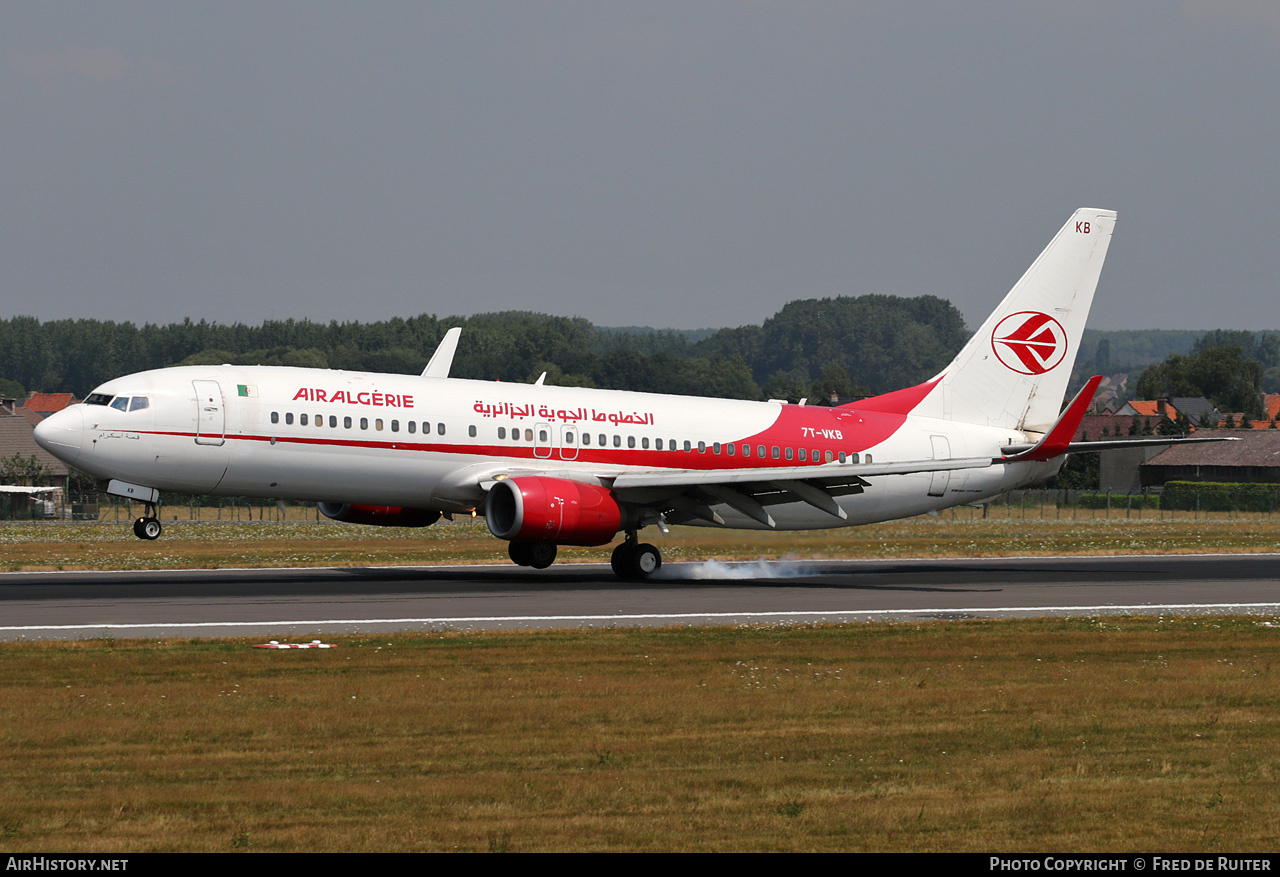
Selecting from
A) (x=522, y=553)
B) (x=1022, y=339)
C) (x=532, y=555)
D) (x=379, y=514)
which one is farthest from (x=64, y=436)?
(x=1022, y=339)

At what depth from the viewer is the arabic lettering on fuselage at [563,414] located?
116 feet

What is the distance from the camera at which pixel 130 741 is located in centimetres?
1420

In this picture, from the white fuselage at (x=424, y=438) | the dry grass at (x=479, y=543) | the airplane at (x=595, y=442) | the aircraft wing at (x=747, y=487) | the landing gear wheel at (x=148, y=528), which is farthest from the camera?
the dry grass at (x=479, y=543)

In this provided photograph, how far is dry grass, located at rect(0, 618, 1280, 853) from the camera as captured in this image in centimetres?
1090

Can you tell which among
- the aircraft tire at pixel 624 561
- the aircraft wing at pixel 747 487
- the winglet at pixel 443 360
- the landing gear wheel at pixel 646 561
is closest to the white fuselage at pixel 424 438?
the aircraft wing at pixel 747 487

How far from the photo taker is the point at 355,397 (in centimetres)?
3359

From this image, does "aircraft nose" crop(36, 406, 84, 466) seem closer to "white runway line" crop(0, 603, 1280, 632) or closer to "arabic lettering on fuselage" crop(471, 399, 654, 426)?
"white runway line" crop(0, 603, 1280, 632)

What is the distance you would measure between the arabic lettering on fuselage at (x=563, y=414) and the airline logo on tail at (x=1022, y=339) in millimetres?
11881

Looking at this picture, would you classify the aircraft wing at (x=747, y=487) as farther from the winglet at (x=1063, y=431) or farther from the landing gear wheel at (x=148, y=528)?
the landing gear wheel at (x=148, y=528)

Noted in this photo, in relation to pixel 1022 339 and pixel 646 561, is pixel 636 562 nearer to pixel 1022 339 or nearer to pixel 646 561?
pixel 646 561

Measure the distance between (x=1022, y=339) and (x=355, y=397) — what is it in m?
20.5

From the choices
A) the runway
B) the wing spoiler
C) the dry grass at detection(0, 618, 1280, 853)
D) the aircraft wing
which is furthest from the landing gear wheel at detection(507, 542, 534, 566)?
the dry grass at detection(0, 618, 1280, 853)

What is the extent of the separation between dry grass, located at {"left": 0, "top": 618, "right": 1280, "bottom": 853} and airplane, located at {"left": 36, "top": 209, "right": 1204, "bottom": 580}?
36.6ft
